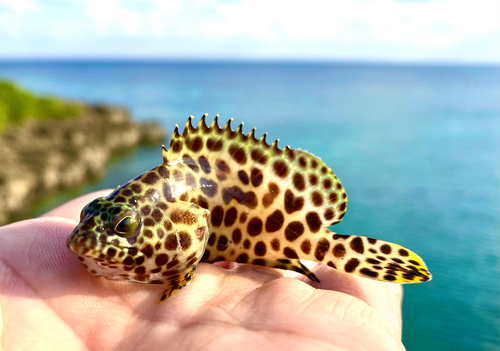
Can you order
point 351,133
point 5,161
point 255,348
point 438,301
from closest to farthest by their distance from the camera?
point 255,348, point 438,301, point 5,161, point 351,133

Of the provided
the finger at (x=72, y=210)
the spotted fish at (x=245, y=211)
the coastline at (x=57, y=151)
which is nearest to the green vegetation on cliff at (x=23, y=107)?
the coastline at (x=57, y=151)

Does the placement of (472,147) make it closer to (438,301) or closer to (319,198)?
(438,301)

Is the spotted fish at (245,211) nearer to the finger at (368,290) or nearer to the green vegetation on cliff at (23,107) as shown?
the finger at (368,290)

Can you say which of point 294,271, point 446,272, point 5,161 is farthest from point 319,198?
point 5,161

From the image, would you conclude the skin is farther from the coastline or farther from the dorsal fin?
the coastline

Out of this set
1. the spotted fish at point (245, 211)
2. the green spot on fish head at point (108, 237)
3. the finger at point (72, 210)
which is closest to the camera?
the green spot on fish head at point (108, 237)

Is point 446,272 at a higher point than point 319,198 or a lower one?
lower

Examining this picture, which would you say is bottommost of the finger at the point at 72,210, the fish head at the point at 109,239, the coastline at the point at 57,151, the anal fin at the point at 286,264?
the coastline at the point at 57,151
